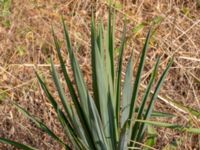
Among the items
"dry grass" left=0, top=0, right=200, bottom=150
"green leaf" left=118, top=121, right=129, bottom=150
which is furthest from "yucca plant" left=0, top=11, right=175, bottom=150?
"dry grass" left=0, top=0, right=200, bottom=150

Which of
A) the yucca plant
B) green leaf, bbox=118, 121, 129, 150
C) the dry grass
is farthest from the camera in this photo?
the dry grass

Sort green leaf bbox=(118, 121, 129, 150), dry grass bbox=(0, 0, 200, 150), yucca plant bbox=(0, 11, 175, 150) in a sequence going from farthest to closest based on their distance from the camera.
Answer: dry grass bbox=(0, 0, 200, 150)
yucca plant bbox=(0, 11, 175, 150)
green leaf bbox=(118, 121, 129, 150)

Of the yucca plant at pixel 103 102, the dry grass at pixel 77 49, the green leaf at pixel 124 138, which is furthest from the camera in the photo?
the dry grass at pixel 77 49

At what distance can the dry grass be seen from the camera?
3375 millimetres

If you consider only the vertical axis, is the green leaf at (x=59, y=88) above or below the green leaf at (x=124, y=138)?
above

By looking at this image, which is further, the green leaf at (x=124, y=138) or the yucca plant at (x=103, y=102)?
the yucca plant at (x=103, y=102)

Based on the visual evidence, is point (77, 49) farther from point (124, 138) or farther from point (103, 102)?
point (124, 138)

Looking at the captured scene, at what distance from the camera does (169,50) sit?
12.4 ft

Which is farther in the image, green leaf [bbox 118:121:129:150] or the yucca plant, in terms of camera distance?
the yucca plant

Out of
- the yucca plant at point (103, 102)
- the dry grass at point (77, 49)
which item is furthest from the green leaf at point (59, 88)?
the dry grass at point (77, 49)

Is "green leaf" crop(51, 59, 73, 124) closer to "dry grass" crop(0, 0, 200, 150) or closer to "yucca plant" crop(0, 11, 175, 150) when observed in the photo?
"yucca plant" crop(0, 11, 175, 150)

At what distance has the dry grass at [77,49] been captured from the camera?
3.38 meters

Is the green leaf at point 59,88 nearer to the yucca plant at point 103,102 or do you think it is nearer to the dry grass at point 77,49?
the yucca plant at point 103,102

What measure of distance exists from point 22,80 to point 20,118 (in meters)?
0.31
